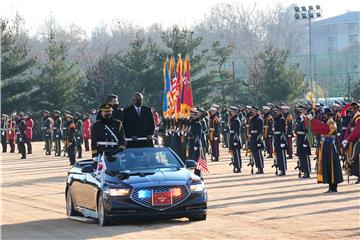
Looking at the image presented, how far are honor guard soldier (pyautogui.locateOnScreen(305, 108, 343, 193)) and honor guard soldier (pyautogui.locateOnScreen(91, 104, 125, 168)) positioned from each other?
506 centimetres

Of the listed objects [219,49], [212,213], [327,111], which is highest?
[219,49]

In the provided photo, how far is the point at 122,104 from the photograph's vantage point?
225 feet

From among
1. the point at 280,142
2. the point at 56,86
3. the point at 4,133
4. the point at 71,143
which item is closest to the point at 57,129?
the point at 71,143

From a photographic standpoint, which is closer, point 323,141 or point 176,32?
point 323,141

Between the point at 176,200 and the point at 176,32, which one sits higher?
the point at 176,32

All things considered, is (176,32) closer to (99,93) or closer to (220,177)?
(99,93)

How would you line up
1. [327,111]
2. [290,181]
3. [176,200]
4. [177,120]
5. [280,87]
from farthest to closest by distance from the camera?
[280,87] < [177,120] < [290,181] < [327,111] < [176,200]

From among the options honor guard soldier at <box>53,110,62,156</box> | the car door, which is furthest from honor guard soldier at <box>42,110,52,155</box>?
the car door

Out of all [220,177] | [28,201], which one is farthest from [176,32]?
[28,201]

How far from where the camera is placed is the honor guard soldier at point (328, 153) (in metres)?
22.3

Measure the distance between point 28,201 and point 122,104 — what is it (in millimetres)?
45521

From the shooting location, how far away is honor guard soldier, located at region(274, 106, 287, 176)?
29.0 metres

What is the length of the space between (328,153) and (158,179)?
6513 mm

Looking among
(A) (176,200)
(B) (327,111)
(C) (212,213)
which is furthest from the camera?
(B) (327,111)
